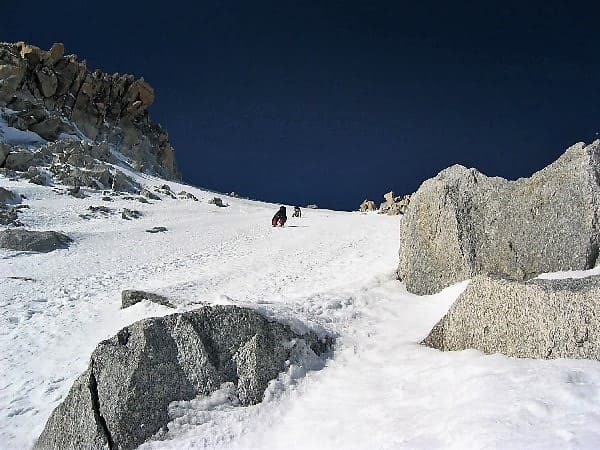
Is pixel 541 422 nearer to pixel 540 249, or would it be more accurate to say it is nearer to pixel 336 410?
pixel 336 410

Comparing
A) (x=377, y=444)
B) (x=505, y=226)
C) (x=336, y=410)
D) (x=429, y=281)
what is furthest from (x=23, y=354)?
(x=505, y=226)

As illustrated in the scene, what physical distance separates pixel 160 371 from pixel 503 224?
28.9 feet

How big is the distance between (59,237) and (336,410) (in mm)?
21156

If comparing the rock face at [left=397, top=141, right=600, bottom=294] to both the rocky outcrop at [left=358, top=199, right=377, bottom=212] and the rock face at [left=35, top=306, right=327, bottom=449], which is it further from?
the rocky outcrop at [left=358, top=199, right=377, bottom=212]

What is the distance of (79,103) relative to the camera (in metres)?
85.2

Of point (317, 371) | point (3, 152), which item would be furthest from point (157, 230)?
point (317, 371)

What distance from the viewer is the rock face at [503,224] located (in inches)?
400

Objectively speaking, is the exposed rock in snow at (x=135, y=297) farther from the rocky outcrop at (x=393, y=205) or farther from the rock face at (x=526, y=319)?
the rocky outcrop at (x=393, y=205)

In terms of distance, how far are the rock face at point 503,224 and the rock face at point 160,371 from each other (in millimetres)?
5519

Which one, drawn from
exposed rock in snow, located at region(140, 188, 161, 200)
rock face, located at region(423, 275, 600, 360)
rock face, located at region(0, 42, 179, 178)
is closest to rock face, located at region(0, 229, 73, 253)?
rock face, located at region(423, 275, 600, 360)

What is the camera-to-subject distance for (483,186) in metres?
12.0

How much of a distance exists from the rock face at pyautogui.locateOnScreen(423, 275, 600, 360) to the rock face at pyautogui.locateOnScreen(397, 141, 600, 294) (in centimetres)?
333

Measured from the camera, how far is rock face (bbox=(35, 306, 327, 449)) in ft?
20.5

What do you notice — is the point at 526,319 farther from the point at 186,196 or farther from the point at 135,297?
the point at 186,196
